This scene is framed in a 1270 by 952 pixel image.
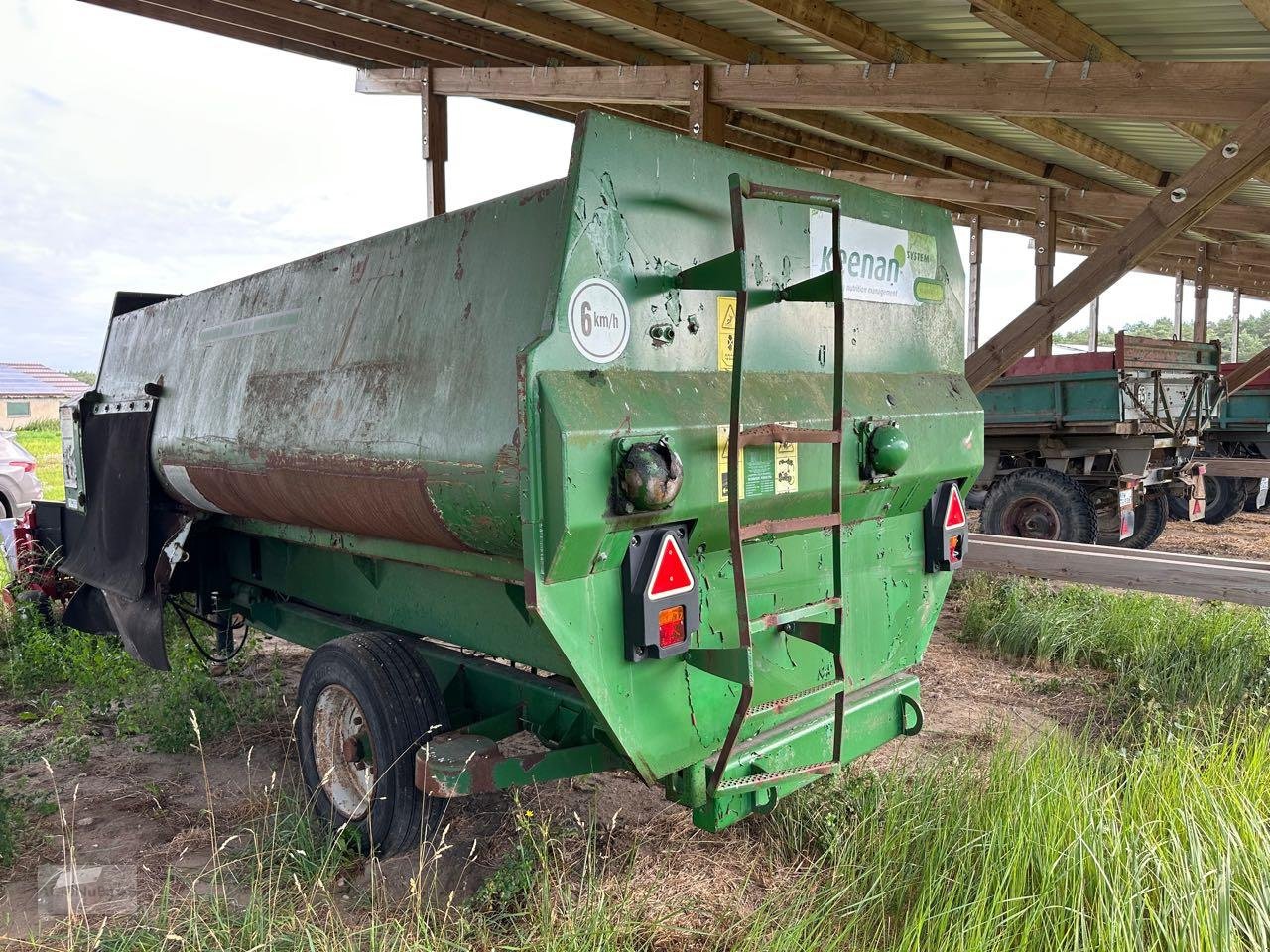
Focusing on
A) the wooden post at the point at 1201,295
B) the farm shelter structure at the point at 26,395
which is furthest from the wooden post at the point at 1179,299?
the farm shelter structure at the point at 26,395

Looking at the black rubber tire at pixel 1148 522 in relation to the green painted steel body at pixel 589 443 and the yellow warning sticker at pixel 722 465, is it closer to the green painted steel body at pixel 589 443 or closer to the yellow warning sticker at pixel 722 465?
the green painted steel body at pixel 589 443

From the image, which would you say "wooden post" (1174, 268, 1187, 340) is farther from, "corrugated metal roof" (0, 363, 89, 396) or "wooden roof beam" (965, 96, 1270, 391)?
"corrugated metal roof" (0, 363, 89, 396)

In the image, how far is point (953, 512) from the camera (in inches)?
146

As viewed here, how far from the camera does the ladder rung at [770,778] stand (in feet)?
9.08

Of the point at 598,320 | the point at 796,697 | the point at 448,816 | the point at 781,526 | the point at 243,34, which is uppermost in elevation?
the point at 243,34

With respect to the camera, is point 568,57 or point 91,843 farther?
point 568,57

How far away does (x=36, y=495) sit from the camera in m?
11.0

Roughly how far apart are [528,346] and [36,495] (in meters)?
11.3

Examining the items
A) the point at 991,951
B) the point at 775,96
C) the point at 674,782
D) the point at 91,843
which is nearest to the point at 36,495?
the point at 91,843

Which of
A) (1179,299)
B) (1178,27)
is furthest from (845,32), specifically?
(1179,299)

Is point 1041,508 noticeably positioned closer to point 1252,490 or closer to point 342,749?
point 1252,490

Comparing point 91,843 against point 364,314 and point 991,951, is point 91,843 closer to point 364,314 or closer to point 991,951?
point 364,314

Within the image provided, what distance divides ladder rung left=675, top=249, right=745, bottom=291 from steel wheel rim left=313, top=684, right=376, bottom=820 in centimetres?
196

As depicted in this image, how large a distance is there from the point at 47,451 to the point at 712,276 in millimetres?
28854
